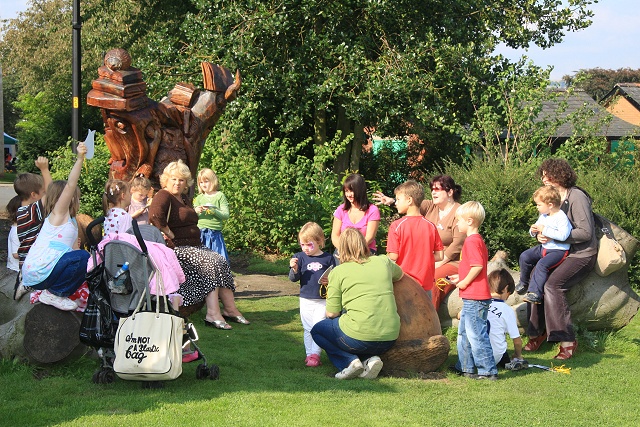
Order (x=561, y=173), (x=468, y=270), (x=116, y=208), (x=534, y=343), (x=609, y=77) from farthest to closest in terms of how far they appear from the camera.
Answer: (x=609, y=77)
(x=534, y=343)
(x=561, y=173)
(x=116, y=208)
(x=468, y=270)

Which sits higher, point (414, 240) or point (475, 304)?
point (414, 240)

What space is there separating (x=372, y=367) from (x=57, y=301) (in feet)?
8.73

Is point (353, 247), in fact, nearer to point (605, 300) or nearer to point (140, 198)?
point (140, 198)

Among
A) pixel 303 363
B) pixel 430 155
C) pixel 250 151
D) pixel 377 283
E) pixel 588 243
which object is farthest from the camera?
pixel 430 155

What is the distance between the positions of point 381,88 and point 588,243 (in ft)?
26.5

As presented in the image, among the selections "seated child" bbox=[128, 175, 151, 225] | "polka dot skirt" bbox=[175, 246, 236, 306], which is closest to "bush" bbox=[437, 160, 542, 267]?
"polka dot skirt" bbox=[175, 246, 236, 306]

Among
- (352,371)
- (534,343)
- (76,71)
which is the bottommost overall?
(534,343)

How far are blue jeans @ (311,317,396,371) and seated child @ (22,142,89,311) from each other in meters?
2.03

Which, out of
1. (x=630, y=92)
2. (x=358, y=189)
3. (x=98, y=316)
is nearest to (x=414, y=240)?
(x=358, y=189)

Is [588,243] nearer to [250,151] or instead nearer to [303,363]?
[303,363]

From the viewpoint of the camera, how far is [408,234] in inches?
Answer: 289

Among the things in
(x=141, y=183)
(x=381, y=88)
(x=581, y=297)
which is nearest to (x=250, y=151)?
(x=381, y=88)

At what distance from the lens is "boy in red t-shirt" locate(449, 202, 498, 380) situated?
680 centimetres

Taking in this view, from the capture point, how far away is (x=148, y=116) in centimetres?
977
